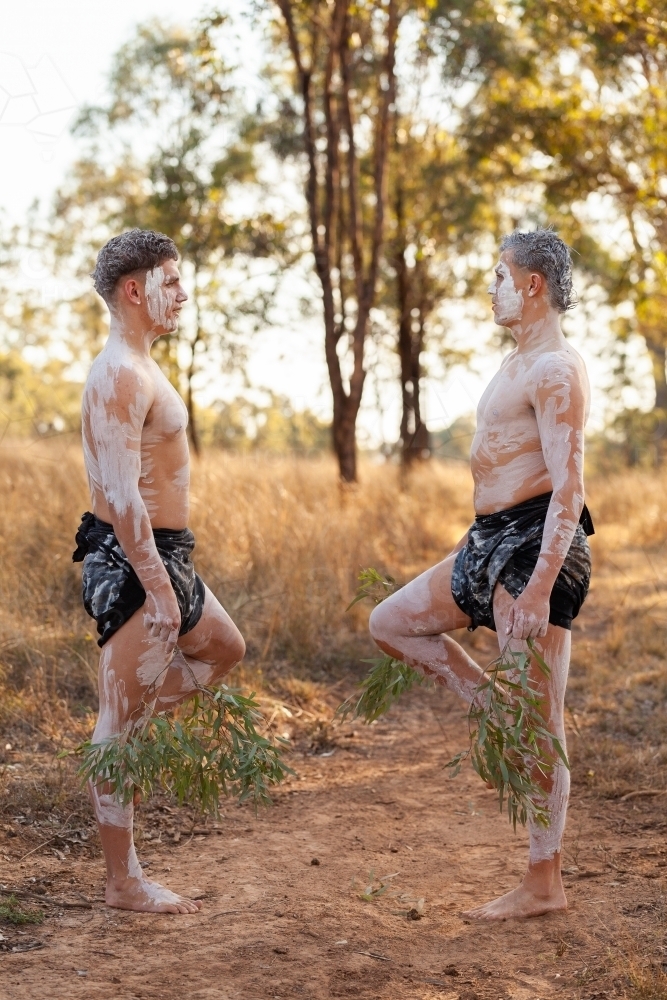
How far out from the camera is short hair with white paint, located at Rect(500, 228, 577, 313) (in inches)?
127

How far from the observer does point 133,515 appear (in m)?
3.05

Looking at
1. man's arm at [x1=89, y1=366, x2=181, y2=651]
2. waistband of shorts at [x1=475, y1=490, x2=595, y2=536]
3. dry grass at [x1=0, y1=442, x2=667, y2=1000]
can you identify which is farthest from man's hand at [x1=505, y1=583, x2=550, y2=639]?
man's arm at [x1=89, y1=366, x2=181, y2=651]

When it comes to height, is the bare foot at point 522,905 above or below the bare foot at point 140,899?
below

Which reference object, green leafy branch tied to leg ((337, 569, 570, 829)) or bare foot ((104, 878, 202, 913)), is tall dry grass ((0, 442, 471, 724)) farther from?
green leafy branch tied to leg ((337, 569, 570, 829))

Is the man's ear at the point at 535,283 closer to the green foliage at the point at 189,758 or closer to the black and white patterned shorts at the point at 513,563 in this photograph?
the black and white patterned shorts at the point at 513,563

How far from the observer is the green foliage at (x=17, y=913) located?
3.15 metres

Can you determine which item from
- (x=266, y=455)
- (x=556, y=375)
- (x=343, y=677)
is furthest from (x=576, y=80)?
(x=556, y=375)

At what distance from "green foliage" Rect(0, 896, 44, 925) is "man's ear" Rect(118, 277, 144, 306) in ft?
5.86

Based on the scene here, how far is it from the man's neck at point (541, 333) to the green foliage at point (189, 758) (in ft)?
4.31

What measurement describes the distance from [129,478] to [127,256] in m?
0.66

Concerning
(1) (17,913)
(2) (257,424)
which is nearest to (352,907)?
(1) (17,913)

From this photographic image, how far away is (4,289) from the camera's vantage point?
1908 centimetres

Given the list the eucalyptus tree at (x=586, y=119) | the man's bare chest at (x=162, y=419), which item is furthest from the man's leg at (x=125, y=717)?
the eucalyptus tree at (x=586, y=119)

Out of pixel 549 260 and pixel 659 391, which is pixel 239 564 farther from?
pixel 659 391
